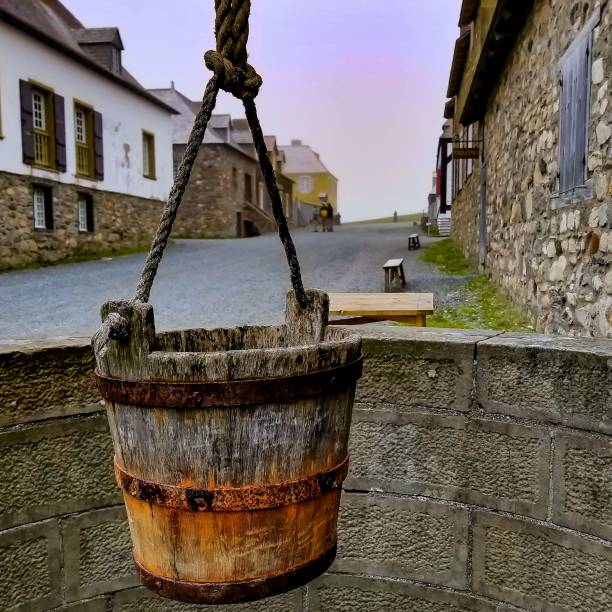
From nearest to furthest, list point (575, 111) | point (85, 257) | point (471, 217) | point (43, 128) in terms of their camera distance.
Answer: point (575, 111)
point (471, 217)
point (43, 128)
point (85, 257)

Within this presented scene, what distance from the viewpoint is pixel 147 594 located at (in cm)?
290

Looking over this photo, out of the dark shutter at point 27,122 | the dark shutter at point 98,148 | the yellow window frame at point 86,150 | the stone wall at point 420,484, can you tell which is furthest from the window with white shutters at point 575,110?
the dark shutter at point 98,148

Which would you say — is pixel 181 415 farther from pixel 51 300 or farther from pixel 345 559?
pixel 51 300

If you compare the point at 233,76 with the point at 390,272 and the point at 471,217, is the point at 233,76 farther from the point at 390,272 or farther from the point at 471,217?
the point at 471,217

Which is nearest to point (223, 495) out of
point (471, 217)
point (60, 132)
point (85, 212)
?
point (471, 217)

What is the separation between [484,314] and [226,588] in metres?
7.38

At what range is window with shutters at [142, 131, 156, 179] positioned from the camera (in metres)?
22.6

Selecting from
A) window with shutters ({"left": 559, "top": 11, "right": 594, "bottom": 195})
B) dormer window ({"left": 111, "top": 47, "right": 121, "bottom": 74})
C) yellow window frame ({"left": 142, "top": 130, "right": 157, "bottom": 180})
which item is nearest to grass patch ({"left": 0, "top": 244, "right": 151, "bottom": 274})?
yellow window frame ({"left": 142, "top": 130, "right": 157, "bottom": 180})

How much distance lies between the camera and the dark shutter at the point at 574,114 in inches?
205

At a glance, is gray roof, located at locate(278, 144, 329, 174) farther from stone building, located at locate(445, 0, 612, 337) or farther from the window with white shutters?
the window with white shutters

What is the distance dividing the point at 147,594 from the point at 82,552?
0.41 meters

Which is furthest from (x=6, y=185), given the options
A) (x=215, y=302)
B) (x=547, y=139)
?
(x=547, y=139)

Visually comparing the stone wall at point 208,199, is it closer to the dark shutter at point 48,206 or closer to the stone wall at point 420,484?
the dark shutter at point 48,206

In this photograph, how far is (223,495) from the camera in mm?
1702
